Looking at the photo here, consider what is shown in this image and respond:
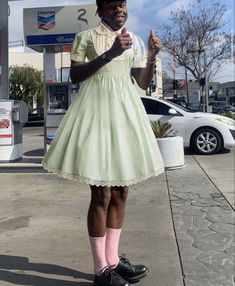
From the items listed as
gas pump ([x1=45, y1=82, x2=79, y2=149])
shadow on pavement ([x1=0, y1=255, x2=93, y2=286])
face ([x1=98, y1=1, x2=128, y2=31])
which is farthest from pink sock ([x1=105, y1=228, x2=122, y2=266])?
gas pump ([x1=45, y1=82, x2=79, y2=149])

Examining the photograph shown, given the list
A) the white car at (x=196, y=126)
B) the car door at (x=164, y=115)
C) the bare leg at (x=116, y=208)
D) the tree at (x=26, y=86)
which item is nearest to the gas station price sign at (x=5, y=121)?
the white car at (x=196, y=126)

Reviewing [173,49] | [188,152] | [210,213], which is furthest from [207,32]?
[210,213]

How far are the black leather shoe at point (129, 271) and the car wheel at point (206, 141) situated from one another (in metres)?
9.06

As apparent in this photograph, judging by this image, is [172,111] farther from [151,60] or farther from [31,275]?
[151,60]

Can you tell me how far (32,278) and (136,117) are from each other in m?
1.56

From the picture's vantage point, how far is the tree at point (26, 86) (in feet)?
156

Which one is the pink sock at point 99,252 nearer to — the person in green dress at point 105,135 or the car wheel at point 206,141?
the person in green dress at point 105,135

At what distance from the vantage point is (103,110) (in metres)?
3.17

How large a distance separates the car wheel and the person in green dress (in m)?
9.31

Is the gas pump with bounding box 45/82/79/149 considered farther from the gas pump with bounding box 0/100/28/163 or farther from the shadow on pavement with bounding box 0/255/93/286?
the shadow on pavement with bounding box 0/255/93/286

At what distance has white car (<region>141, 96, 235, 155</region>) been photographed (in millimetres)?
12477

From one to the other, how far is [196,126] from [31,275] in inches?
364

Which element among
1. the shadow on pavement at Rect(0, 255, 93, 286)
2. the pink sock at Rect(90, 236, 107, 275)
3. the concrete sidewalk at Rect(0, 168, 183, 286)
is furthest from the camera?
the concrete sidewalk at Rect(0, 168, 183, 286)

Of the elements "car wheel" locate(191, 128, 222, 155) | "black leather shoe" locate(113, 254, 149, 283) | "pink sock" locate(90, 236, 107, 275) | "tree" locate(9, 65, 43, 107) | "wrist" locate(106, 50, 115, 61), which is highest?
"tree" locate(9, 65, 43, 107)
